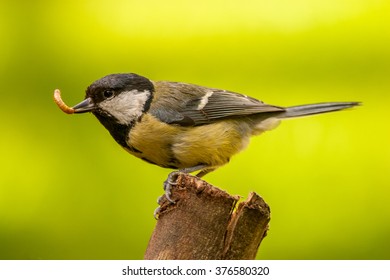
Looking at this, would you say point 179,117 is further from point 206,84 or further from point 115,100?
point 206,84

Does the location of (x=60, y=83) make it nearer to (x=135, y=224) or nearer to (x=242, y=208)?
(x=135, y=224)

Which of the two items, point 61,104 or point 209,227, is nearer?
point 209,227

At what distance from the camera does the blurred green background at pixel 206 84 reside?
2.17 meters

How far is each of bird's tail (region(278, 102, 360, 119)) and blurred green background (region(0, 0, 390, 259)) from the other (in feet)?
0.59

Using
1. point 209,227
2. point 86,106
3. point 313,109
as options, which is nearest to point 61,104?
point 86,106

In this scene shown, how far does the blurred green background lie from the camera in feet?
7.12

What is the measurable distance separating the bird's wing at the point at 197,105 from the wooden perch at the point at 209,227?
499mm

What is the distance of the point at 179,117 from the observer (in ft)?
6.25

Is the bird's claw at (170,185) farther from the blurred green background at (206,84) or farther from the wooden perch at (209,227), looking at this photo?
the blurred green background at (206,84)

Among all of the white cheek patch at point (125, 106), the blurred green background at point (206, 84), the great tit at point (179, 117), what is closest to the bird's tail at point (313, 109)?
the great tit at point (179, 117)

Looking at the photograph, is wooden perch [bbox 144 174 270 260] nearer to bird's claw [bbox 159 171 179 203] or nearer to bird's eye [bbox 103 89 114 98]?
bird's claw [bbox 159 171 179 203]

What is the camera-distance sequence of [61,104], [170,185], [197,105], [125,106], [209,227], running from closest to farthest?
[209,227], [170,185], [61,104], [125,106], [197,105]

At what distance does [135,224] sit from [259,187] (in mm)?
434

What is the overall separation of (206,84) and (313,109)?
493 mm
